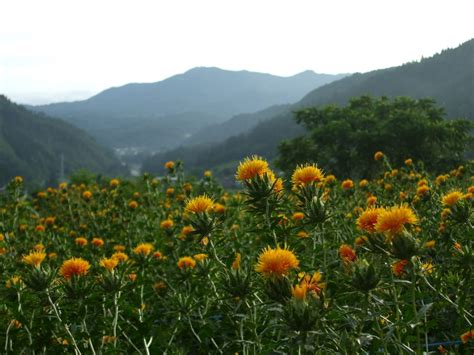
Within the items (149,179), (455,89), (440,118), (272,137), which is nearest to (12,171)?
(272,137)

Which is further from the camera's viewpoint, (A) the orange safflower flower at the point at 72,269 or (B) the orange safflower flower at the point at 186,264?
(B) the orange safflower flower at the point at 186,264

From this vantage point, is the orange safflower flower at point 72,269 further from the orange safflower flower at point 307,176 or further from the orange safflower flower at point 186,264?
the orange safflower flower at point 307,176

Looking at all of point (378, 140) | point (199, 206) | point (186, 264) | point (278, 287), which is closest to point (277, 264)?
point (278, 287)

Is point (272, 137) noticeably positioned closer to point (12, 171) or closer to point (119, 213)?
point (12, 171)

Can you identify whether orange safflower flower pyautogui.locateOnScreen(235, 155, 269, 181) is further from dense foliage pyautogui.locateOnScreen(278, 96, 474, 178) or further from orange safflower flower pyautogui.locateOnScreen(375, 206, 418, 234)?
dense foliage pyautogui.locateOnScreen(278, 96, 474, 178)

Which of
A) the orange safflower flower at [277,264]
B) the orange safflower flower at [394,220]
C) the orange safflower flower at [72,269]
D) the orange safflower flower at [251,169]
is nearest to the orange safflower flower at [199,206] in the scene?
the orange safflower flower at [251,169]

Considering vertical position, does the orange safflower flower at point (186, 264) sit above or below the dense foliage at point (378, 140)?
above

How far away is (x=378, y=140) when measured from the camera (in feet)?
98.5

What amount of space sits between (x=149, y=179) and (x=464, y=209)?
7.03 metres

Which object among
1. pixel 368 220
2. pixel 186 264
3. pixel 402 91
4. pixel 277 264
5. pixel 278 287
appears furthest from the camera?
pixel 402 91

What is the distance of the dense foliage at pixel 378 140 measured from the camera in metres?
29.5

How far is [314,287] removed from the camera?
1.99 metres

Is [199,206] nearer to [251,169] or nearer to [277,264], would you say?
[251,169]

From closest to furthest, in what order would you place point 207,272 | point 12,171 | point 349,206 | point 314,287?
point 314,287, point 207,272, point 349,206, point 12,171
